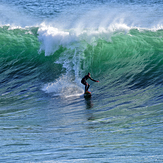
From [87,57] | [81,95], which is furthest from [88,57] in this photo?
[81,95]

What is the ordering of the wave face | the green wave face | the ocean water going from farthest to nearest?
the green wave face
the wave face
the ocean water

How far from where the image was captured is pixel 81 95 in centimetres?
1134

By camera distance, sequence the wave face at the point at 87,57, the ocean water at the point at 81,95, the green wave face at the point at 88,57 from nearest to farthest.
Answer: the ocean water at the point at 81,95 < the wave face at the point at 87,57 < the green wave face at the point at 88,57

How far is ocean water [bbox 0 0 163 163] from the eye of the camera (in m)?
5.43

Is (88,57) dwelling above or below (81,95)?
above

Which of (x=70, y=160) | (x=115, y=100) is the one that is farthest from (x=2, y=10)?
(x=70, y=160)

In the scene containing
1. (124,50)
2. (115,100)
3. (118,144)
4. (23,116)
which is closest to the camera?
(118,144)

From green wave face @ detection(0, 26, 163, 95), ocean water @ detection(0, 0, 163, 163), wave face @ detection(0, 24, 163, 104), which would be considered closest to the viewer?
ocean water @ detection(0, 0, 163, 163)

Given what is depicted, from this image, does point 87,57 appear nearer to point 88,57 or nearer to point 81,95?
point 88,57

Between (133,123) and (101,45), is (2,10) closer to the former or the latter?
(101,45)

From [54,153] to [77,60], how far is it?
1004 centimetres

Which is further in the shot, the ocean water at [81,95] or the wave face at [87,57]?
the wave face at [87,57]

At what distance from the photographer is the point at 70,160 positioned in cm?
480

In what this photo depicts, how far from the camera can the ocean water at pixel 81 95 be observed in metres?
5.43
